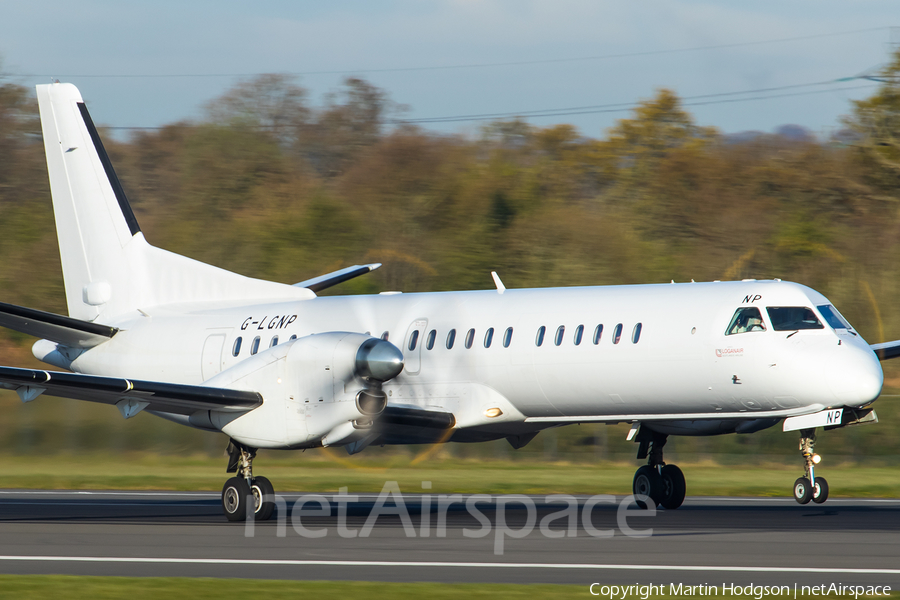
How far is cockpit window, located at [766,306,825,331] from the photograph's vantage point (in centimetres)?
1423

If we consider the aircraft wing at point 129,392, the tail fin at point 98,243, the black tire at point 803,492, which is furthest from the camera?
the tail fin at point 98,243

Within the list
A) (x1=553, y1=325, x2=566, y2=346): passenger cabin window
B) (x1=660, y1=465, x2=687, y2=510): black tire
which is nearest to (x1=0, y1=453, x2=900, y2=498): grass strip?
(x1=660, y1=465, x2=687, y2=510): black tire

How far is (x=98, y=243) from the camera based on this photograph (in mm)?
20453

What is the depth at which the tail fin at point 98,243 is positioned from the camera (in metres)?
20.0

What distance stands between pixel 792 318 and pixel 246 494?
764 centimetres

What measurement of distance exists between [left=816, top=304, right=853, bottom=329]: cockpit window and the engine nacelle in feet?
18.1

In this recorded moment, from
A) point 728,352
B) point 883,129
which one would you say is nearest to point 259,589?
point 728,352

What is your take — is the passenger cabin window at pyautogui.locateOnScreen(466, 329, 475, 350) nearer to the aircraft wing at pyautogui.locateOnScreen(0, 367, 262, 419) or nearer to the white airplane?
the white airplane

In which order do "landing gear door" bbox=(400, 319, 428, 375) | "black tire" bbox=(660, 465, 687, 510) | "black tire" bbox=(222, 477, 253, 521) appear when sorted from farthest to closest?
"black tire" bbox=(660, 465, 687, 510)
"landing gear door" bbox=(400, 319, 428, 375)
"black tire" bbox=(222, 477, 253, 521)

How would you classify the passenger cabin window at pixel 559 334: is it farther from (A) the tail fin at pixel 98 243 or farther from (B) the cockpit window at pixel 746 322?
(A) the tail fin at pixel 98 243

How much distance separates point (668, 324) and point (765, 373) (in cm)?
141

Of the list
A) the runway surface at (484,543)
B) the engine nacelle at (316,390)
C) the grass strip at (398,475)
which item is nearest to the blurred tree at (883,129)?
the grass strip at (398,475)

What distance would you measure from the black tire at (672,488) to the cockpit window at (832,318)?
146 inches

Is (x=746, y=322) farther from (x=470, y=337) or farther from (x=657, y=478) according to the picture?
(x=470, y=337)
